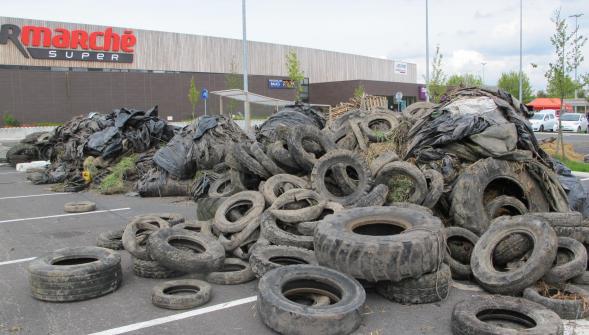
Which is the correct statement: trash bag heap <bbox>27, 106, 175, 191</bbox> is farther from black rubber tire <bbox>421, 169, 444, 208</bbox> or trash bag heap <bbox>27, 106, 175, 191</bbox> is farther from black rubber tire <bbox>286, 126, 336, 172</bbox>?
black rubber tire <bbox>421, 169, 444, 208</bbox>

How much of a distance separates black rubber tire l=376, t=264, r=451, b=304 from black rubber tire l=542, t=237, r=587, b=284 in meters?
1.15

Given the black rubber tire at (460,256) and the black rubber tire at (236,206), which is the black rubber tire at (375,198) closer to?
the black rubber tire at (460,256)

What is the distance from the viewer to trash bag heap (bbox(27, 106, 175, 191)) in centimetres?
1344

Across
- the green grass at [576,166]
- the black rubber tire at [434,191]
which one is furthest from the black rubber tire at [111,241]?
the green grass at [576,166]

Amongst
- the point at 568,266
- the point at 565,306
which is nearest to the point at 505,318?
the point at 565,306

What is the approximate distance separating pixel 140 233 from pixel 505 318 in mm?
4857

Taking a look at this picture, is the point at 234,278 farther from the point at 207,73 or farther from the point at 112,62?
the point at 207,73

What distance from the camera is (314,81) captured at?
2226 inches

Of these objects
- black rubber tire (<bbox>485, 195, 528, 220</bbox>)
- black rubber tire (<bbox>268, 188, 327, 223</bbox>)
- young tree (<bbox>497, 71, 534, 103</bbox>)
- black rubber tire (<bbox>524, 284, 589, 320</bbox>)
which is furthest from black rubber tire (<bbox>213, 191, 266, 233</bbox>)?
young tree (<bbox>497, 71, 534, 103</bbox>)

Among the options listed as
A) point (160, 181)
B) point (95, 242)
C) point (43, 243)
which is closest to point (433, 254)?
point (95, 242)

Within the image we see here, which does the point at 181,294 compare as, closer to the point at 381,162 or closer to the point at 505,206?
the point at 381,162

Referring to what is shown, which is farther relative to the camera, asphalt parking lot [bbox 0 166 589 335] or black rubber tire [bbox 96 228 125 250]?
black rubber tire [bbox 96 228 125 250]

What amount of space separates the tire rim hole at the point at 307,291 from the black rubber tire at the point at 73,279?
2034 mm

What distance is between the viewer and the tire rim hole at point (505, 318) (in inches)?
167
